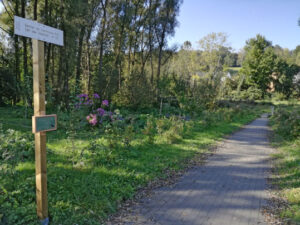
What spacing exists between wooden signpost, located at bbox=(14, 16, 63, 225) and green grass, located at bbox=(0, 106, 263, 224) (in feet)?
1.16

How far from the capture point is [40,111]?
9.82 ft

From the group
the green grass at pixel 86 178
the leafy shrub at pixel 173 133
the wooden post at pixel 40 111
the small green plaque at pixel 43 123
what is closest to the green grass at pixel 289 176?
the green grass at pixel 86 178

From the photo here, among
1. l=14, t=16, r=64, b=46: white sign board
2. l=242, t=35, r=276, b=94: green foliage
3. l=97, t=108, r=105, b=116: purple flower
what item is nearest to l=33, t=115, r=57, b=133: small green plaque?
l=14, t=16, r=64, b=46: white sign board

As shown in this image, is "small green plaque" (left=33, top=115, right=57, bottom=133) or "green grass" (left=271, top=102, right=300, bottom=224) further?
"green grass" (left=271, top=102, right=300, bottom=224)

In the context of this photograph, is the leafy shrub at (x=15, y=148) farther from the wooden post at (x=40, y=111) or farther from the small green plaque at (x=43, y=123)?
the small green plaque at (x=43, y=123)

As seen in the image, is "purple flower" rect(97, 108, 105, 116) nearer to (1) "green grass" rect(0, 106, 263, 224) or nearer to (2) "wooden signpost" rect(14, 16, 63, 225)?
(1) "green grass" rect(0, 106, 263, 224)

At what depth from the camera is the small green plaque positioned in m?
2.84

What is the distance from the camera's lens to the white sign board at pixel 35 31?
265 cm

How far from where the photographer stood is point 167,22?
2275cm

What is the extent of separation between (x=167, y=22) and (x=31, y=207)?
881 inches

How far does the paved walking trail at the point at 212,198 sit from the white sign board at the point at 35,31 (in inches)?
113

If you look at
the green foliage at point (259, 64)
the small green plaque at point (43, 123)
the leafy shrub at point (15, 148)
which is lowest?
the leafy shrub at point (15, 148)

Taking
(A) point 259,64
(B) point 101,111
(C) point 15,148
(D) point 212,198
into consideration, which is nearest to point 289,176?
(D) point 212,198

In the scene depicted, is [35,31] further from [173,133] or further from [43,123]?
[173,133]
